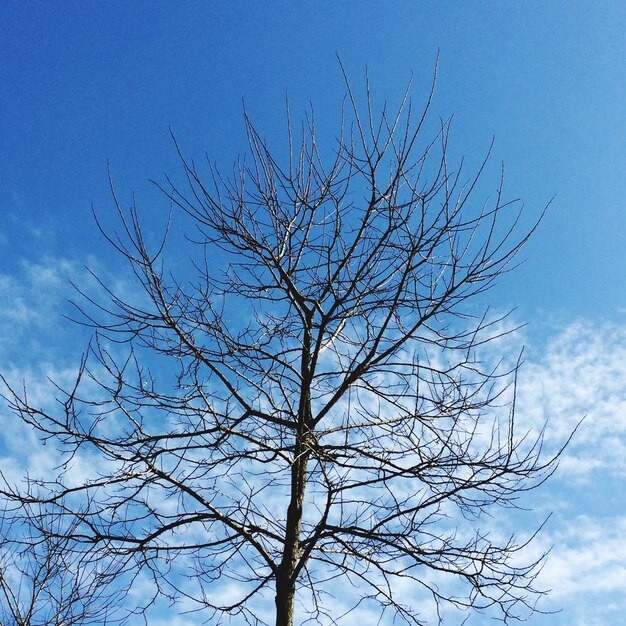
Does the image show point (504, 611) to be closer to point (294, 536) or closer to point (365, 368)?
point (294, 536)

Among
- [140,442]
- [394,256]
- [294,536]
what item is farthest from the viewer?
[394,256]

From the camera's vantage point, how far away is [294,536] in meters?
3.77

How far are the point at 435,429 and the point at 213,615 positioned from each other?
187 centimetres

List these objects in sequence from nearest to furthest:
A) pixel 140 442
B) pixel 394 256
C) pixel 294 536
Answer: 1. pixel 294 536
2. pixel 140 442
3. pixel 394 256

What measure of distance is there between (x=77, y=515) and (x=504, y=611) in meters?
2.67

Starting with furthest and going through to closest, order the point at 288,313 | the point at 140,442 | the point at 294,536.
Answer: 1. the point at 288,313
2. the point at 140,442
3. the point at 294,536

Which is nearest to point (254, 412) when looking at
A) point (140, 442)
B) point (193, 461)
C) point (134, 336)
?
point (193, 461)

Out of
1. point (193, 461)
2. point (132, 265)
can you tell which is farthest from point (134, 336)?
point (193, 461)

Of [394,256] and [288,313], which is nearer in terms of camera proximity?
[394,256]

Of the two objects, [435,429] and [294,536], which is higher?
[435,429]

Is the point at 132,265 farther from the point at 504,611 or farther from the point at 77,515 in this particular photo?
the point at 504,611

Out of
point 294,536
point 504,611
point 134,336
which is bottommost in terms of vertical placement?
point 504,611

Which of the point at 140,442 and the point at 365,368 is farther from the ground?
the point at 365,368

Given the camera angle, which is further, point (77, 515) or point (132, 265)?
point (132, 265)
